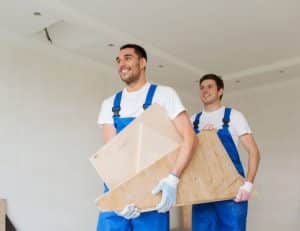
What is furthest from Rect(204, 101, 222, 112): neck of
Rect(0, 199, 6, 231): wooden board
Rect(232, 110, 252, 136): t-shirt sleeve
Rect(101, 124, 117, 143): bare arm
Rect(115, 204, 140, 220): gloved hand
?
Rect(0, 199, 6, 231): wooden board

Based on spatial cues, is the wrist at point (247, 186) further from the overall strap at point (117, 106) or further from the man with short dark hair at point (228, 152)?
the overall strap at point (117, 106)

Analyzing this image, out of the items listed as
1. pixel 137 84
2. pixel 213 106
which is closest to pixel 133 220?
pixel 137 84

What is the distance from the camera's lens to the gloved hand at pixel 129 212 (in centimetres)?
180

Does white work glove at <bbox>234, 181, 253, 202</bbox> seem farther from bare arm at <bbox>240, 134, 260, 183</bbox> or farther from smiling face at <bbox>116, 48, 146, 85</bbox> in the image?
smiling face at <bbox>116, 48, 146, 85</bbox>

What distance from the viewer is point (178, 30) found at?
3.26 m

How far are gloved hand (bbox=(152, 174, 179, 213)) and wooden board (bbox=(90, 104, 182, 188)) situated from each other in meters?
0.11

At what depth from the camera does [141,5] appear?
2.83 m

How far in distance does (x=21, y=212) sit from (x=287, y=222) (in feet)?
9.32

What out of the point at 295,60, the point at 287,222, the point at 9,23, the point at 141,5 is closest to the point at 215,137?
the point at 141,5

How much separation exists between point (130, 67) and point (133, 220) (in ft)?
2.55

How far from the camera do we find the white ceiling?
2.83 m

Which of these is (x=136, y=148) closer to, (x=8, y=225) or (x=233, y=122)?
(x=233, y=122)

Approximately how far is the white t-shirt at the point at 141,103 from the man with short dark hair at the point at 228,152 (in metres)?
0.73

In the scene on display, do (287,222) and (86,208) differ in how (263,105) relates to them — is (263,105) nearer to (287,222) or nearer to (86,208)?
(287,222)
